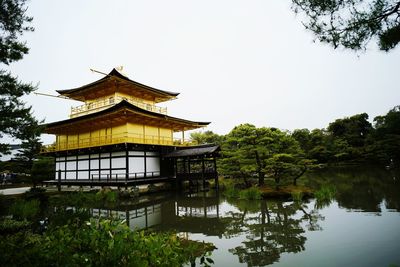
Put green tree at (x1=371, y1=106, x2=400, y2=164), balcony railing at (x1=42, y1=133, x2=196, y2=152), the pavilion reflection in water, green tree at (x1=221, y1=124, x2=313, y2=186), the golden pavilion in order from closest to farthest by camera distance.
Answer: the pavilion reflection in water
green tree at (x1=221, y1=124, x2=313, y2=186)
balcony railing at (x1=42, y1=133, x2=196, y2=152)
the golden pavilion
green tree at (x1=371, y1=106, x2=400, y2=164)

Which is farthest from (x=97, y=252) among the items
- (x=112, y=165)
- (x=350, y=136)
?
(x=350, y=136)

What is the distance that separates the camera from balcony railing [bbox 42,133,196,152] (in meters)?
20.7

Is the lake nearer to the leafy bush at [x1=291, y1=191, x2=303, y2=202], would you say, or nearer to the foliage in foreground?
the leafy bush at [x1=291, y1=191, x2=303, y2=202]

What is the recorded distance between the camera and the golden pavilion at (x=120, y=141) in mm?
20922

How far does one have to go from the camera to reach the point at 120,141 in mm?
20000

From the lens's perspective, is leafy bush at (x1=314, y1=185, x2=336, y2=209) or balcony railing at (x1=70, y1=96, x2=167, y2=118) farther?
balcony railing at (x1=70, y1=96, x2=167, y2=118)

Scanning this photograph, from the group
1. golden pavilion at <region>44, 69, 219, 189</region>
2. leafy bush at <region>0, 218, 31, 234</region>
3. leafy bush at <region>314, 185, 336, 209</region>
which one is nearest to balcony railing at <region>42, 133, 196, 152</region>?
golden pavilion at <region>44, 69, 219, 189</region>

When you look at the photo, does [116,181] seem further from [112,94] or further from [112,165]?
[112,94]

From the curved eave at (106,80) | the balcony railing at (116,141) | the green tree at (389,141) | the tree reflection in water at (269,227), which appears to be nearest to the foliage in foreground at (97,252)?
the tree reflection in water at (269,227)

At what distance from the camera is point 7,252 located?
3031mm

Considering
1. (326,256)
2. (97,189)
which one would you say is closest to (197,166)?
Result: (97,189)

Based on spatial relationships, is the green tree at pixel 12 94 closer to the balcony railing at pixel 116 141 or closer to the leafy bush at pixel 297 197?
the balcony railing at pixel 116 141

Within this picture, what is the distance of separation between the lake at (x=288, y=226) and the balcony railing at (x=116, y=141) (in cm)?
608

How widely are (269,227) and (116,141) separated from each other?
14.7 meters
